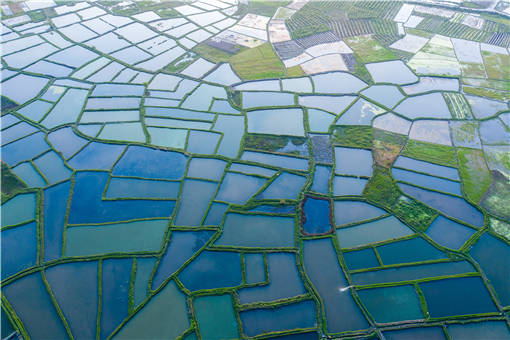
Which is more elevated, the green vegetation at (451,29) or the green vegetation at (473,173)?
the green vegetation at (451,29)

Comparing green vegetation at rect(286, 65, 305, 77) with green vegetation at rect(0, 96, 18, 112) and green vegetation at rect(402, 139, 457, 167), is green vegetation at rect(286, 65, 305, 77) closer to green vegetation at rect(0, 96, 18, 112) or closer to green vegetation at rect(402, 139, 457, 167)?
green vegetation at rect(402, 139, 457, 167)

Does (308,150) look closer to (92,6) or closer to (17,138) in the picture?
(17,138)

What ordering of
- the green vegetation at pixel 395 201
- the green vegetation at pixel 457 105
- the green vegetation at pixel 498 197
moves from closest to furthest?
1. the green vegetation at pixel 395 201
2. the green vegetation at pixel 498 197
3. the green vegetation at pixel 457 105

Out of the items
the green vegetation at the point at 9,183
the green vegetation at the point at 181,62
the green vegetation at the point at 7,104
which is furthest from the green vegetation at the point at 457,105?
the green vegetation at the point at 7,104

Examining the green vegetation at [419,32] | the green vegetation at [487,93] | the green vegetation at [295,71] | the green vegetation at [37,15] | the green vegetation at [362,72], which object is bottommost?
the green vegetation at [37,15]

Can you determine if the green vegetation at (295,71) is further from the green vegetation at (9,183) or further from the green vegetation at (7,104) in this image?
the green vegetation at (7,104)

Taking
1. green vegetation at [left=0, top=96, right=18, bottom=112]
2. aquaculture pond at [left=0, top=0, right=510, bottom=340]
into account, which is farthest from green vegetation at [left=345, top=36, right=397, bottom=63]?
green vegetation at [left=0, top=96, right=18, bottom=112]
